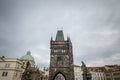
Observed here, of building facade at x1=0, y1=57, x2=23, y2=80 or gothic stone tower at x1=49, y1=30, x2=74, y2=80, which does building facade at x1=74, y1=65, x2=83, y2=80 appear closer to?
gothic stone tower at x1=49, y1=30, x2=74, y2=80

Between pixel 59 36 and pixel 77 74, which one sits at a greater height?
pixel 59 36

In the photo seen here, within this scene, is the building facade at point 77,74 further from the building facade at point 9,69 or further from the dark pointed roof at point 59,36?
the building facade at point 9,69

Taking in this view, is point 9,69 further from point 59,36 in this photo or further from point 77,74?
point 77,74

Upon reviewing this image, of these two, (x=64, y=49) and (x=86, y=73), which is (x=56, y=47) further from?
(x=86, y=73)

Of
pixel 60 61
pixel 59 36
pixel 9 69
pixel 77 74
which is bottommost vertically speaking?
pixel 77 74

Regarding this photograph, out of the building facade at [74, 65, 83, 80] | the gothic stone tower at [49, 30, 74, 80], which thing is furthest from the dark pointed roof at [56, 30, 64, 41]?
the building facade at [74, 65, 83, 80]

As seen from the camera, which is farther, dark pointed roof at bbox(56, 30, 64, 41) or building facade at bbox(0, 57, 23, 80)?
dark pointed roof at bbox(56, 30, 64, 41)

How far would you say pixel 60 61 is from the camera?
47.2 metres

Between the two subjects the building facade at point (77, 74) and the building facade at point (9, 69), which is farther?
the building facade at point (77, 74)

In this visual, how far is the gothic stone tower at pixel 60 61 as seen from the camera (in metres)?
45.3

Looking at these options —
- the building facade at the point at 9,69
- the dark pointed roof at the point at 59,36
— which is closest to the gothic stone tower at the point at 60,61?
the dark pointed roof at the point at 59,36

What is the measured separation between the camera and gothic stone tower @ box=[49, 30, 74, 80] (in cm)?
4534

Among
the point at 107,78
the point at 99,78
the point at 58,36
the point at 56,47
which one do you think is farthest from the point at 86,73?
the point at 99,78

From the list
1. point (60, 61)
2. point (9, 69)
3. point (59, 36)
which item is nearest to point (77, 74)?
point (60, 61)
